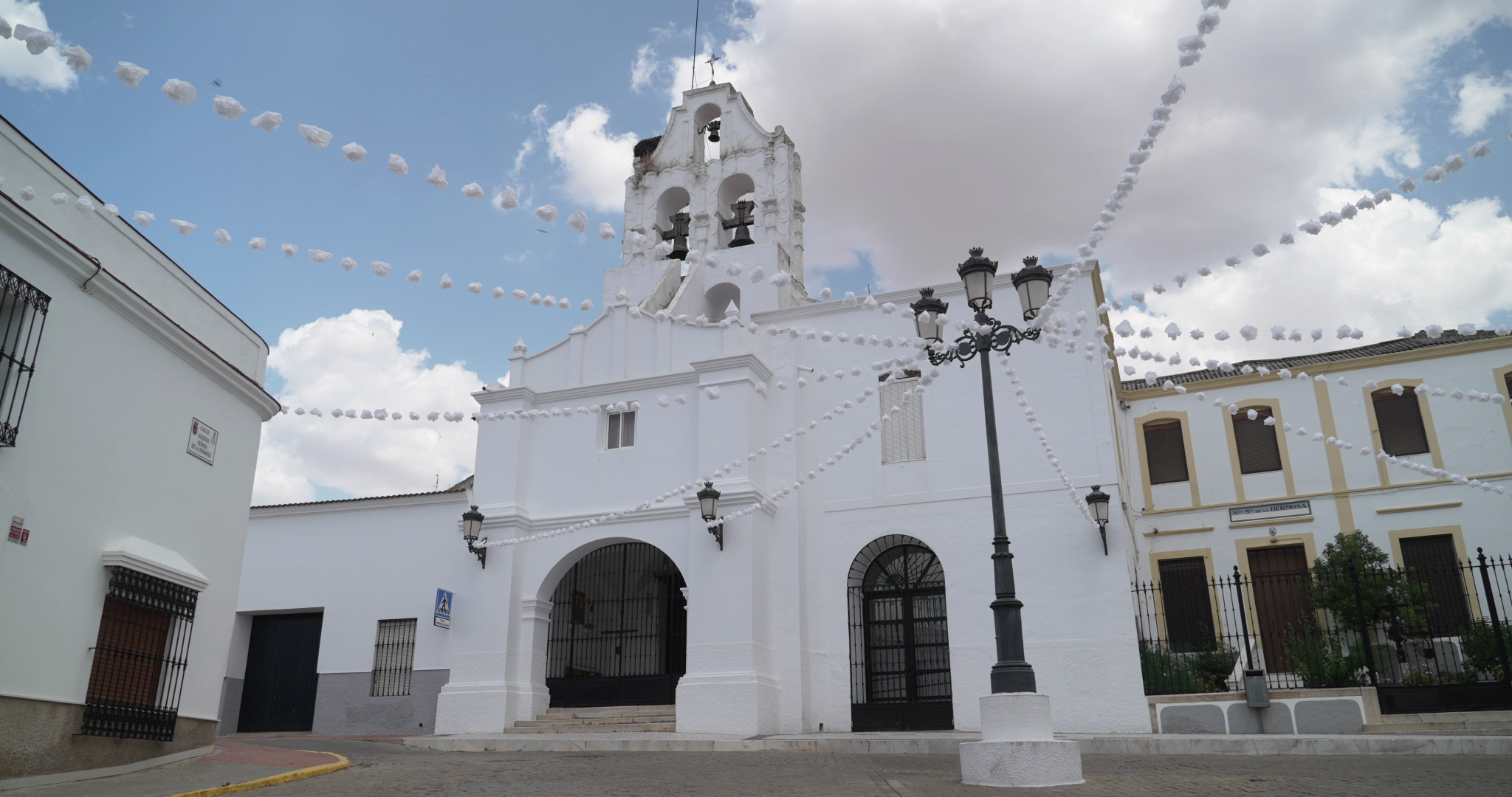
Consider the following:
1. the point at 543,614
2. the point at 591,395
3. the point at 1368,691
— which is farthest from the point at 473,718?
the point at 1368,691

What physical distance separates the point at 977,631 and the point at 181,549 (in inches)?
370

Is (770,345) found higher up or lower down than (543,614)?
higher up

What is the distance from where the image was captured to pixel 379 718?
1531 centimetres

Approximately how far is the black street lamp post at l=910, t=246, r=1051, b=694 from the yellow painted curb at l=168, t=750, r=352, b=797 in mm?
5613

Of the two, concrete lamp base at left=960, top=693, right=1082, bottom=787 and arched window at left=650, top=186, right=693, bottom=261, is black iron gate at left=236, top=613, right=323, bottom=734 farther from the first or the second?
concrete lamp base at left=960, top=693, right=1082, bottom=787

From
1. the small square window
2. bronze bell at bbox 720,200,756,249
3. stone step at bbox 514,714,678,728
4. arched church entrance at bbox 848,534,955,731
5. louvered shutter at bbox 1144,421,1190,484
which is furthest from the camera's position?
bronze bell at bbox 720,200,756,249

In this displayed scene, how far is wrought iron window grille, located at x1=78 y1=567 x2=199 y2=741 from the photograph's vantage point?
329 inches

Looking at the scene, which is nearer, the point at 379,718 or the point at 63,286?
the point at 63,286

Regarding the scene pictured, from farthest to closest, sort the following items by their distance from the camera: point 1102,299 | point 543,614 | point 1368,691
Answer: point 1102,299 → point 543,614 → point 1368,691

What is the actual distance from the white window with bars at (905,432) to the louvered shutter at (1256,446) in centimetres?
646

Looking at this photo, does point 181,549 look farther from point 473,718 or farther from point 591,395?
point 591,395

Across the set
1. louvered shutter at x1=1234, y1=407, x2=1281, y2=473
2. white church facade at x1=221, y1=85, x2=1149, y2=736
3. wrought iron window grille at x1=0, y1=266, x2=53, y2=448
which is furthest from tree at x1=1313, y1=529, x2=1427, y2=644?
wrought iron window grille at x1=0, y1=266, x2=53, y2=448

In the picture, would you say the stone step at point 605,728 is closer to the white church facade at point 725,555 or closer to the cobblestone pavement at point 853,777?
the white church facade at point 725,555

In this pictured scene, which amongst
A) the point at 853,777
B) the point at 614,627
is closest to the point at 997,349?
the point at 853,777
